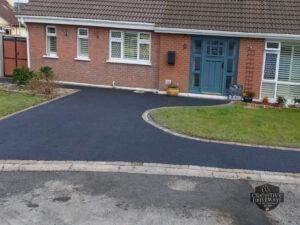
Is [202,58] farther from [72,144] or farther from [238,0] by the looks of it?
[72,144]

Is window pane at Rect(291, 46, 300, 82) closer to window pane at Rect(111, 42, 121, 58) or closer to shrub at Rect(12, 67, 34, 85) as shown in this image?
window pane at Rect(111, 42, 121, 58)

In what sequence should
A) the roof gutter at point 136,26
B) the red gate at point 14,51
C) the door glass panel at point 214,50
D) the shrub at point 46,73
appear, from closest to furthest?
the roof gutter at point 136,26
the shrub at point 46,73
the door glass panel at point 214,50
the red gate at point 14,51

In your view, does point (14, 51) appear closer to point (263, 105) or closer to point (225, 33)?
point (225, 33)

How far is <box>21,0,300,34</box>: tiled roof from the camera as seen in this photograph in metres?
16.6

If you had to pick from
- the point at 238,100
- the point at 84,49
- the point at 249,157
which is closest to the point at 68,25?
the point at 84,49

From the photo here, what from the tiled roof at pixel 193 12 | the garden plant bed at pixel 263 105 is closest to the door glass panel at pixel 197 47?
the tiled roof at pixel 193 12

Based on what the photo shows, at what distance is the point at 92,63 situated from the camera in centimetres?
1878

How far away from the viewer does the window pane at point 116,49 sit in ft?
60.5

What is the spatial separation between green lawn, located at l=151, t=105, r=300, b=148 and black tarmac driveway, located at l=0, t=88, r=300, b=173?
26.3 inches

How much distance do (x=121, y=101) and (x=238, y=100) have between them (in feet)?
16.6

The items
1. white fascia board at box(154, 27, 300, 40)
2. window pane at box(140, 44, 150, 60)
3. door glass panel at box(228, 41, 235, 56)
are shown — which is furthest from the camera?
window pane at box(140, 44, 150, 60)

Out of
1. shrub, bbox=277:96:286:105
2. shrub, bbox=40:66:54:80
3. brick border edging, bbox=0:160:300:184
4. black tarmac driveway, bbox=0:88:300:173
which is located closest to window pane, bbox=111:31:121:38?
shrub, bbox=40:66:54:80

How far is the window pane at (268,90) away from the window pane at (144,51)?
5306 mm

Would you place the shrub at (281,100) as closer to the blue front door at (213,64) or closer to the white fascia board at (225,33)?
the blue front door at (213,64)
